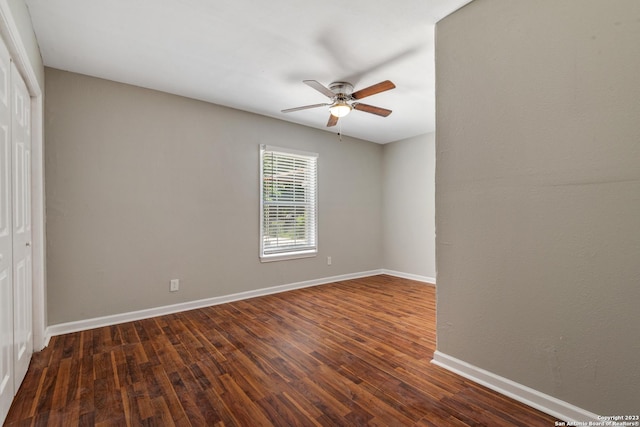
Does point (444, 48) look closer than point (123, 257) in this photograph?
Yes

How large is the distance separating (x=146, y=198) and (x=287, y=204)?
187cm

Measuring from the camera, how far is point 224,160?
3.82 meters

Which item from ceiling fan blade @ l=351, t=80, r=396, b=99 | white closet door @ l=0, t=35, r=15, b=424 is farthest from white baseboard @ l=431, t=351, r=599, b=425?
white closet door @ l=0, t=35, r=15, b=424

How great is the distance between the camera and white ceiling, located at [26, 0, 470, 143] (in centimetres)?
204

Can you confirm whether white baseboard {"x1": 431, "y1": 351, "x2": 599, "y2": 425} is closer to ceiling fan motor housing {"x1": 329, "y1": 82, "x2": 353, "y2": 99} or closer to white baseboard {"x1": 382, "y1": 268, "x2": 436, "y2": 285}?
ceiling fan motor housing {"x1": 329, "y1": 82, "x2": 353, "y2": 99}

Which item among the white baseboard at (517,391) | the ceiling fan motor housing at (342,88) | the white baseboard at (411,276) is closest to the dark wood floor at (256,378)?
the white baseboard at (517,391)

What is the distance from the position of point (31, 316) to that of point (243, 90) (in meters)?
2.83

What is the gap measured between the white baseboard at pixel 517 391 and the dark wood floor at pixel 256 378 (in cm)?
5

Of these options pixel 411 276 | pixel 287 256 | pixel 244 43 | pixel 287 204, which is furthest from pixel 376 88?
pixel 411 276

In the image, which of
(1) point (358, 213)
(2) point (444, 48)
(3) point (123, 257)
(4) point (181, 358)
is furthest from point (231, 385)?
(1) point (358, 213)

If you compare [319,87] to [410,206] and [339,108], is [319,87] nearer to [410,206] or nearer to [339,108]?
[339,108]

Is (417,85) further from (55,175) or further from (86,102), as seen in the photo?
(55,175)

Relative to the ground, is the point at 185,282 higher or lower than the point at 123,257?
lower

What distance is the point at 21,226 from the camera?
2002 millimetres
